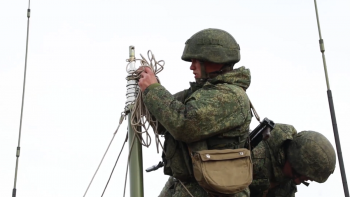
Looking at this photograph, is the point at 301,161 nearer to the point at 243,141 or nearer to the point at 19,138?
the point at 243,141

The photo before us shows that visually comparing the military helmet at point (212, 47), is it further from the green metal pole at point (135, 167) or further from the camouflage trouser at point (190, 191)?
the camouflage trouser at point (190, 191)

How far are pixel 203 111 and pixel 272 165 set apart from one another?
10.9ft

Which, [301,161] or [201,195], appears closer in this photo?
[201,195]

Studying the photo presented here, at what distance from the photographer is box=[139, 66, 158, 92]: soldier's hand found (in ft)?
19.8

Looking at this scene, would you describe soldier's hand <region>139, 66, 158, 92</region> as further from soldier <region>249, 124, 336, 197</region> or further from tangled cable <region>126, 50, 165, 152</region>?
soldier <region>249, 124, 336, 197</region>

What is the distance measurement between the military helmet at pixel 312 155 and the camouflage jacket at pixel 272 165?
0.13 m

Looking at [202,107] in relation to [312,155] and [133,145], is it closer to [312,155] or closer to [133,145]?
[133,145]

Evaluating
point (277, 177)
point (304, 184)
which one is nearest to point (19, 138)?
point (277, 177)

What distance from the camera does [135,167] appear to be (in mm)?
6258

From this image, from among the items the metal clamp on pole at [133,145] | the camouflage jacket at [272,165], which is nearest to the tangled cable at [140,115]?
the metal clamp on pole at [133,145]

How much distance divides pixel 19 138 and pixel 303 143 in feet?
13.2

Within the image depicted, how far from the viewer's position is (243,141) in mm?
6145

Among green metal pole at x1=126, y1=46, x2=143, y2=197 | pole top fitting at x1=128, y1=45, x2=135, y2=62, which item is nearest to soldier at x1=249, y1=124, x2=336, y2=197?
green metal pole at x1=126, y1=46, x2=143, y2=197

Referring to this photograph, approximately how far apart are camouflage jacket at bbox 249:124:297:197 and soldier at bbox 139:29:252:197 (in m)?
2.40
